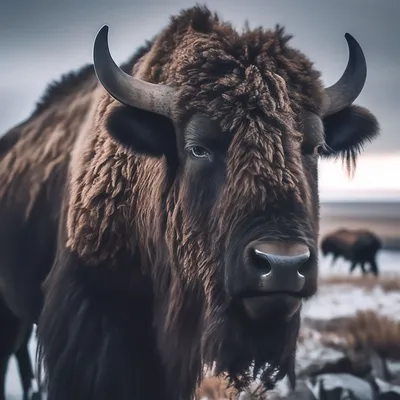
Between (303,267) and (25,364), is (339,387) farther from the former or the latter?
(25,364)

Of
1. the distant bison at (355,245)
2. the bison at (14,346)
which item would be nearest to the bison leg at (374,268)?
the distant bison at (355,245)

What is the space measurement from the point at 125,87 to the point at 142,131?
0.16m

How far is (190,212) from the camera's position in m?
2.18

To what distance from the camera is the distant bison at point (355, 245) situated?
2.90m

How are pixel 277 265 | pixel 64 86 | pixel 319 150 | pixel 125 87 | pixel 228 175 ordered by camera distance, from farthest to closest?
pixel 64 86
pixel 319 150
pixel 125 87
pixel 228 175
pixel 277 265

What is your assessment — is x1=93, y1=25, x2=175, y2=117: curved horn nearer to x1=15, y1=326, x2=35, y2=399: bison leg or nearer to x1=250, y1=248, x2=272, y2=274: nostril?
x1=250, y1=248, x2=272, y2=274: nostril

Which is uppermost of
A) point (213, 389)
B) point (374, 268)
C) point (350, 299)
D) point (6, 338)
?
point (374, 268)

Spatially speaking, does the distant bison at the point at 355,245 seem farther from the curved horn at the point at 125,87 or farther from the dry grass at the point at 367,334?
the curved horn at the point at 125,87

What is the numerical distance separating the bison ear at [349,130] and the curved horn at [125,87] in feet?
2.07

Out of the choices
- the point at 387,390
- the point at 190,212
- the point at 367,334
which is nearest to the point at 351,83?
the point at 190,212

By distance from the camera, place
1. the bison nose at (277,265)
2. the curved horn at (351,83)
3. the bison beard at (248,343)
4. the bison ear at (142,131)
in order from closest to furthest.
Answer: the bison nose at (277,265) < the bison beard at (248,343) < the bison ear at (142,131) < the curved horn at (351,83)

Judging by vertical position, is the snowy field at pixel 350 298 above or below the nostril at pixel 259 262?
above

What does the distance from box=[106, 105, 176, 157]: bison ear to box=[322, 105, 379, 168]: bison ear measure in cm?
60

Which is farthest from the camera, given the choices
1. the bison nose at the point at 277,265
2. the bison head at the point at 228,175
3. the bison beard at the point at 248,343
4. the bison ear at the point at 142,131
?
the bison ear at the point at 142,131
